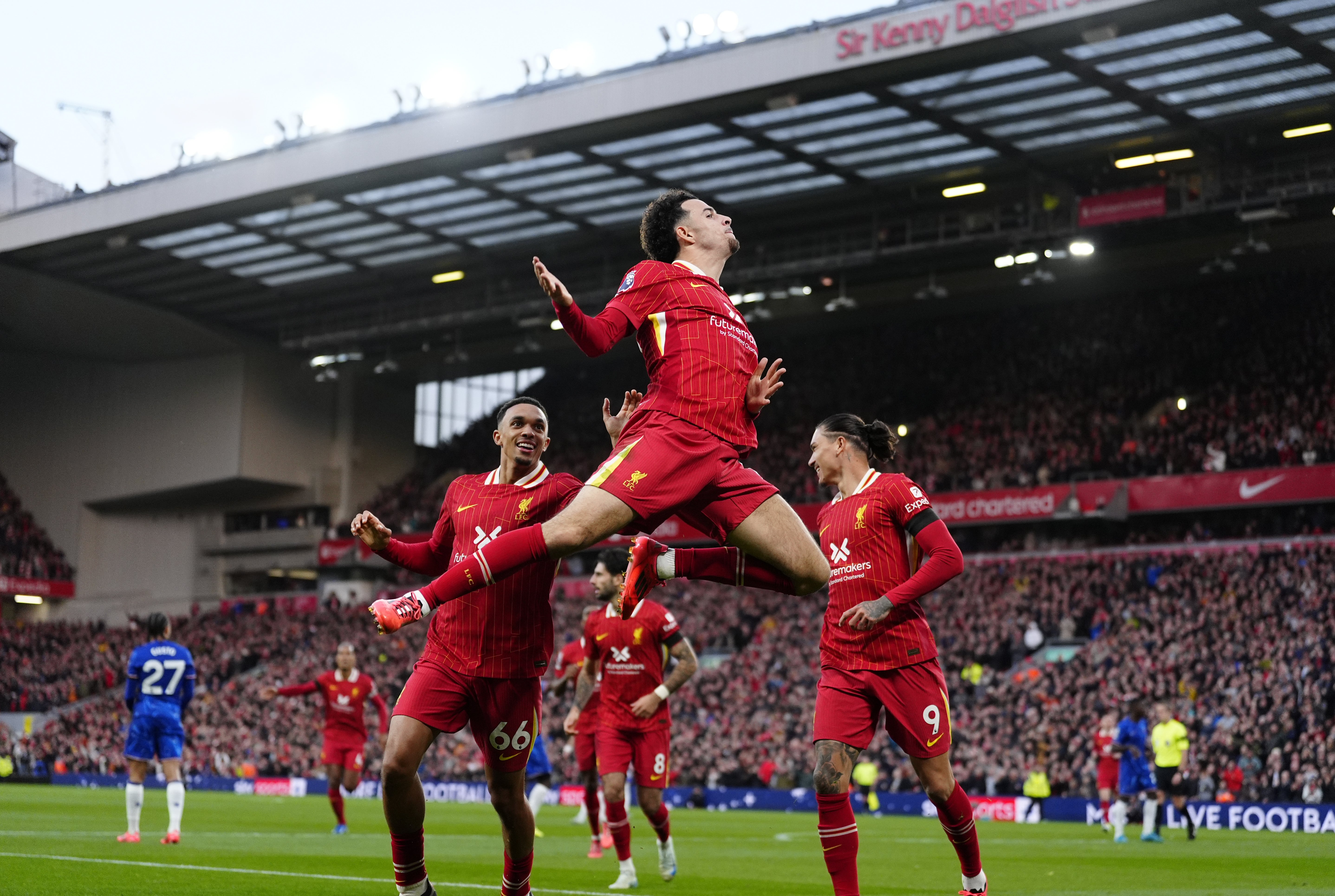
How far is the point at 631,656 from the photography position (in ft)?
40.3

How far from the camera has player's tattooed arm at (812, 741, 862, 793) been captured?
757 centimetres

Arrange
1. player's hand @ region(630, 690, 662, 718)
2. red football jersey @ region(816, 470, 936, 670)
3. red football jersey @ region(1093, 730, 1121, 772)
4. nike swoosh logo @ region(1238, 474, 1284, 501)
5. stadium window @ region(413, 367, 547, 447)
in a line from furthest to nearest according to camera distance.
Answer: stadium window @ region(413, 367, 547, 447) → nike swoosh logo @ region(1238, 474, 1284, 501) → red football jersey @ region(1093, 730, 1121, 772) → player's hand @ region(630, 690, 662, 718) → red football jersey @ region(816, 470, 936, 670)

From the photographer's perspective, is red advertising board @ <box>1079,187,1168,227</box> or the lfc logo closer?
the lfc logo

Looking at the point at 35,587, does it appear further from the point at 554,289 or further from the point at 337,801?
the point at 554,289

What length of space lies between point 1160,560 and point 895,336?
45.6 feet

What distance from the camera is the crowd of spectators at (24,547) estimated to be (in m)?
52.8

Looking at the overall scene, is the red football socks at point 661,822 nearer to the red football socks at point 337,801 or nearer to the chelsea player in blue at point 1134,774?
the red football socks at point 337,801

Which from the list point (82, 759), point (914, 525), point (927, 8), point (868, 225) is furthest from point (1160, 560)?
point (82, 759)

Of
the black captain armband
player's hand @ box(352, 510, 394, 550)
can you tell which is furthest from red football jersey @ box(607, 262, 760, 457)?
the black captain armband

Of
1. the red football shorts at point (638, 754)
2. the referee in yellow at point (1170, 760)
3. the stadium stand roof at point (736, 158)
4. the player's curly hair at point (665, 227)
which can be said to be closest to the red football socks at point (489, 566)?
the player's curly hair at point (665, 227)

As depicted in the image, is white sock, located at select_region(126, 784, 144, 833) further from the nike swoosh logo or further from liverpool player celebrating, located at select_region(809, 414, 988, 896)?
the nike swoosh logo

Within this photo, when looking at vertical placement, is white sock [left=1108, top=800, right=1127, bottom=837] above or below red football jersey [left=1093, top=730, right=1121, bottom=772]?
below

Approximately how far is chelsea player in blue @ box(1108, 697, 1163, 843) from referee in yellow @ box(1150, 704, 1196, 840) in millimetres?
384

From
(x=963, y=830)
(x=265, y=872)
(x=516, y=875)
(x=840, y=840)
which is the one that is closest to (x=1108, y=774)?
(x=265, y=872)
